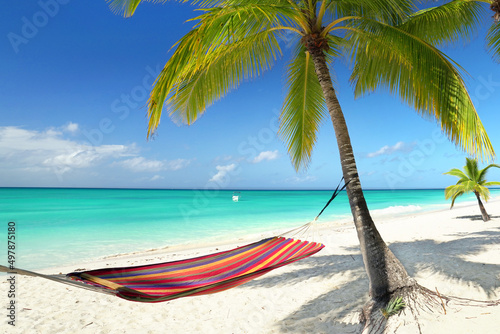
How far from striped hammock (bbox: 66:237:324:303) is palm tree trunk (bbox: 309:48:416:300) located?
1.68ft

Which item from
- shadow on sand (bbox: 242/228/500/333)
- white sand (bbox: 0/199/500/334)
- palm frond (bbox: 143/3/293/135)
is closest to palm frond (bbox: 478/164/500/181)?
shadow on sand (bbox: 242/228/500/333)

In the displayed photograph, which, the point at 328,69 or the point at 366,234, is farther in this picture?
the point at 328,69

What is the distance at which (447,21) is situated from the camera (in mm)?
3213

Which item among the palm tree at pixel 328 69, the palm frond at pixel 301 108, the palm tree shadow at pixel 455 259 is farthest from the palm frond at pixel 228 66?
the palm tree shadow at pixel 455 259

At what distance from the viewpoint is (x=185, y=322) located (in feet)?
A: 7.95

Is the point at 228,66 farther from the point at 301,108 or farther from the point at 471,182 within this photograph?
the point at 471,182

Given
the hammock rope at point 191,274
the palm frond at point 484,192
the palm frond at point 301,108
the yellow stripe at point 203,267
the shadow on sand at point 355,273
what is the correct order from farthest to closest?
the palm frond at point 484,192 → the palm frond at point 301,108 → the shadow on sand at point 355,273 → the yellow stripe at point 203,267 → the hammock rope at point 191,274

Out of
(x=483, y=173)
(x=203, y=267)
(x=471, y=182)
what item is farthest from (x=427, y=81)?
(x=483, y=173)

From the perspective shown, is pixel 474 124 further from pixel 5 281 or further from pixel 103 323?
pixel 5 281

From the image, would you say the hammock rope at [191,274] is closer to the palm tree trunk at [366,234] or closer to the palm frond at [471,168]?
the palm tree trunk at [366,234]

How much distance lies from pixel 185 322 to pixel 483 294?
7.87 ft

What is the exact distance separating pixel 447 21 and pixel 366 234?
2687 millimetres

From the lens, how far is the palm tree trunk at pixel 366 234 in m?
2.13

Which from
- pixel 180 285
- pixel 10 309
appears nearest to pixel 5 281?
pixel 10 309
